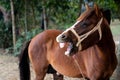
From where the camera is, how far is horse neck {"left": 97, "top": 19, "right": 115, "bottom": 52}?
3.23m

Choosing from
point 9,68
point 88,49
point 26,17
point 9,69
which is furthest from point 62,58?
point 26,17

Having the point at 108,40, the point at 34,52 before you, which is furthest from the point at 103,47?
the point at 34,52

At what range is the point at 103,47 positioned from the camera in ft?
10.9

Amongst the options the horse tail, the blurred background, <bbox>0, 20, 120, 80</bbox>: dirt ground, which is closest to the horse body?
the horse tail

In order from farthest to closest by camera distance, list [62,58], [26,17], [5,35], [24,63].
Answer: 1. [5,35]
2. [26,17]
3. [24,63]
4. [62,58]

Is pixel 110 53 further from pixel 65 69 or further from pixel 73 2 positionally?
pixel 73 2

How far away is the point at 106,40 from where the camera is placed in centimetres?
328

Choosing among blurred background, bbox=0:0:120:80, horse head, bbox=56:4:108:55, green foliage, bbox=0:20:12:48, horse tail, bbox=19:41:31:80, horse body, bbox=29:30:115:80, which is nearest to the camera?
horse head, bbox=56:4:108:55

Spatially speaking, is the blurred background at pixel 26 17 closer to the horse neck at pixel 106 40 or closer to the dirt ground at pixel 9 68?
the dirt ground at pixel 9 68

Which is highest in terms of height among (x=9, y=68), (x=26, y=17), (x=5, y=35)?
(x=26, y=17)

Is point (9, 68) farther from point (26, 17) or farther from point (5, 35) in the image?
point (5, 35)

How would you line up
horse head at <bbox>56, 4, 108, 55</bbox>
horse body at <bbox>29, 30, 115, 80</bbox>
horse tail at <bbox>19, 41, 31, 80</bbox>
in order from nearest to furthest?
horse head at <bbox>56, 4, 108, 55</bbox> < horse body at <bbox>29, 30, 115, 80</bbox> < horse tail at <bbox>19, 41, 31, 80</bbox>

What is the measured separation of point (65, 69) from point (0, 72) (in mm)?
3920

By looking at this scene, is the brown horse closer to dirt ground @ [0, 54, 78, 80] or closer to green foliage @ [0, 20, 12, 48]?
dirt ground @ [0, 54, 78, 80]
